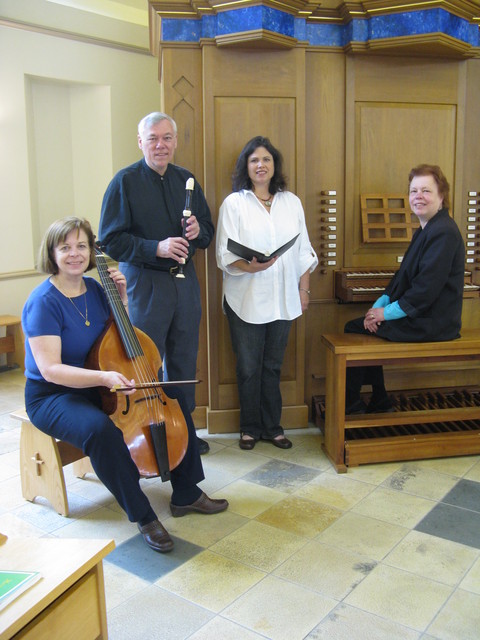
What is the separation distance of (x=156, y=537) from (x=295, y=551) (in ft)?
1.72

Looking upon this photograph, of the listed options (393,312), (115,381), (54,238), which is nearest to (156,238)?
(54,238)

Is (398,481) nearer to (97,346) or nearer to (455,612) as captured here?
(455,612)

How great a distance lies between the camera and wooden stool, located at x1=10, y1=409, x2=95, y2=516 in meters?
2.62

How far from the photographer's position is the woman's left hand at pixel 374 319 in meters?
3.21

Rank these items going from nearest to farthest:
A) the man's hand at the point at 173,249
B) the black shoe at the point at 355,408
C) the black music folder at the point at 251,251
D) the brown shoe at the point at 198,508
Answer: the brown shoe at the point at 198,508
the man's hand at the point at 173,249
the black music folder at the point at 251,251
the black shoe at the point at 355,408

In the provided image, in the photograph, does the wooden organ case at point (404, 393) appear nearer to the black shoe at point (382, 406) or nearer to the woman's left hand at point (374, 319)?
the black shoe at point (382, 406)

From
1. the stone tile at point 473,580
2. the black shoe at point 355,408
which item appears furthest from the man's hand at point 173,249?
the stone tile at point 473,580

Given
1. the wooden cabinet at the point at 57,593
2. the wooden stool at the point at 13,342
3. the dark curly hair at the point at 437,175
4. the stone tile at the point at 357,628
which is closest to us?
the wooden cabinet at the point at 57,593

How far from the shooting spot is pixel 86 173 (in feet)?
20.0

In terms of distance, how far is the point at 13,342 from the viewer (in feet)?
17.2

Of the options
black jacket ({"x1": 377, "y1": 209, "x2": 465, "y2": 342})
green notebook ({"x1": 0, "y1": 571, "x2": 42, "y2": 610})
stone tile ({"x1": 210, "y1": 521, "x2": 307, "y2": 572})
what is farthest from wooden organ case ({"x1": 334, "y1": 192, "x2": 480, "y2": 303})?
green notebook ({"x1": 0, "y1": 571, "x2": 42, "y2": 610})

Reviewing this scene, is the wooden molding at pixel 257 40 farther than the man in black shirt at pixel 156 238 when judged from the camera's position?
Yes

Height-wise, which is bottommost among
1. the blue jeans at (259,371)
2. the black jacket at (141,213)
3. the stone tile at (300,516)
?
the stone tile at (300,516)

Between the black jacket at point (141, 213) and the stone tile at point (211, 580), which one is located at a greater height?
the black jacket at point (141, 213)
